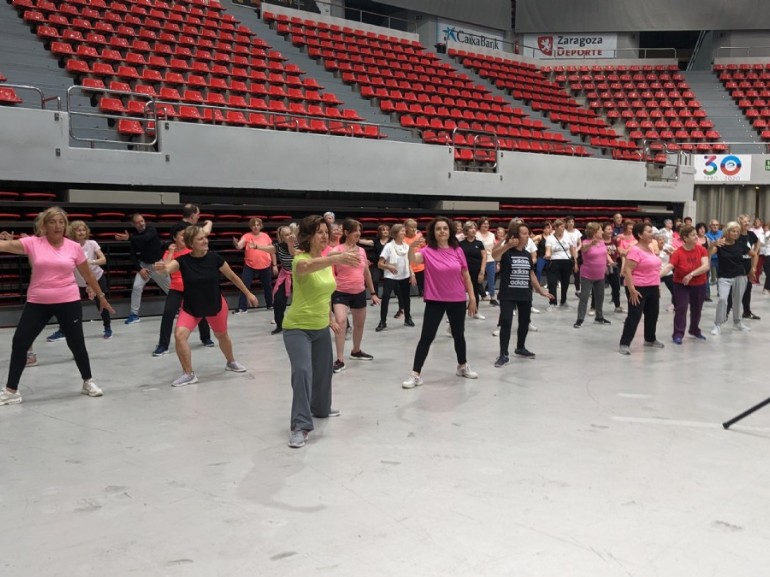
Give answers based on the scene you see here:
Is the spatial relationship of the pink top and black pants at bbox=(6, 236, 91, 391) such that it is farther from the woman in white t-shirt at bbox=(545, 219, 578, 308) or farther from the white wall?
the woman in white t-shirt at bbox=(545, 219, 578, 308)

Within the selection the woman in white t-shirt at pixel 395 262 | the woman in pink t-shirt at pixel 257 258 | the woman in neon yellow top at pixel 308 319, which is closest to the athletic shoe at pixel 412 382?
the woman in neon yellow top at pixel 308 319

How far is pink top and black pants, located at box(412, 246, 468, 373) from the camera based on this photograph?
6785mm

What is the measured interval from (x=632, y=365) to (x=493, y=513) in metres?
4.59

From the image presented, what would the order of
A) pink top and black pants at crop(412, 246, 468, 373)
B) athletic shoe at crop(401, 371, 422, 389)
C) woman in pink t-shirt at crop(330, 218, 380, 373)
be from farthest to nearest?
woman in pink t-shirt at crop(330, 218, 380, 373) → pink top and black pants at crop(412, 246, 468, 373) → athletic shoe at crop(401, 371, 422, 389)

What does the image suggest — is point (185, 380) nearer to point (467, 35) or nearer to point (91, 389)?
point (91, 389)

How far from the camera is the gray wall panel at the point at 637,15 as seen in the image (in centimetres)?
2756

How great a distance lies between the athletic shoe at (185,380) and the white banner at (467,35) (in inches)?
871

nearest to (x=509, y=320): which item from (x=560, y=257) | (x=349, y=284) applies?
(x=349, y=284)

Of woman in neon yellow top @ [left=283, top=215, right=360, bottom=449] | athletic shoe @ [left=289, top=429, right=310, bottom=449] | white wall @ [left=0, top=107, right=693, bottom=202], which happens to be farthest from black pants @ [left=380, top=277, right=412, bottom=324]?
athletic shoe @ [left=289, top=429, right=310, bottom=449]

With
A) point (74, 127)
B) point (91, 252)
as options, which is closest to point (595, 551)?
point (91, 252)

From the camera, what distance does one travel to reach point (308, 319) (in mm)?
5172

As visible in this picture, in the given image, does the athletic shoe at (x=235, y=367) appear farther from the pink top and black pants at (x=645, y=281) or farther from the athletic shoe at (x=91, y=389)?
the pink top and black pants at (x=645, y=281)

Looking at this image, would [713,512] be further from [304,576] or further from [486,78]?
[486,78]

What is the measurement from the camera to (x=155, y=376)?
726 centimetres
